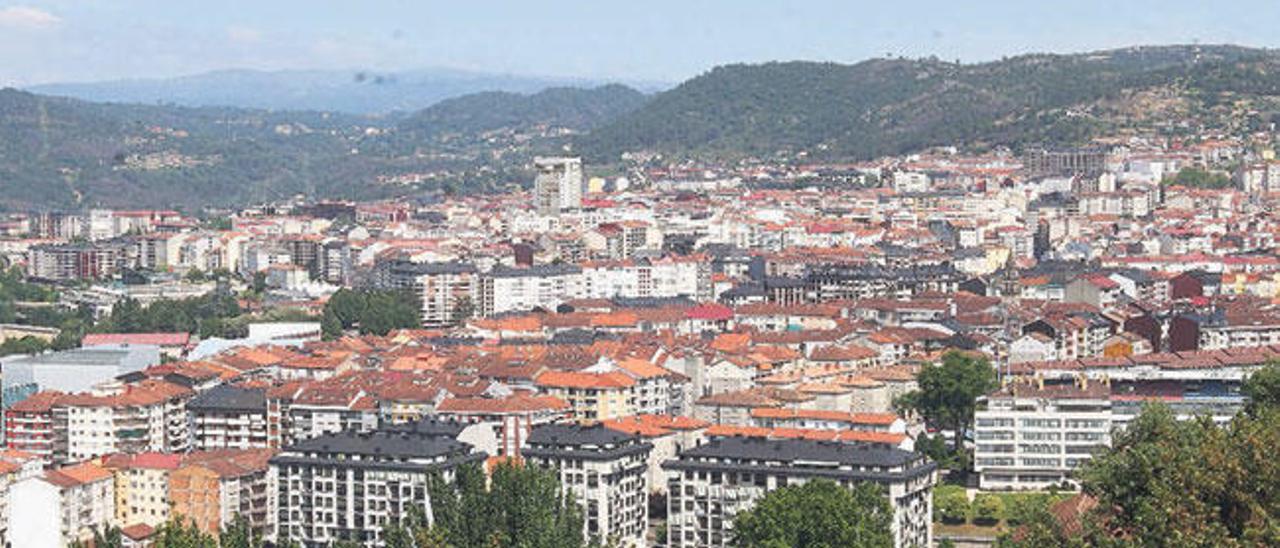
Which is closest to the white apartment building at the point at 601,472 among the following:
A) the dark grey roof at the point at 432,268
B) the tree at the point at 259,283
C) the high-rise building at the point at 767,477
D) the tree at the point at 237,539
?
the high-rise building at the point at 767,477

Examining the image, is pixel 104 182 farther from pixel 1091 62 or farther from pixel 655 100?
pixel 1091 62

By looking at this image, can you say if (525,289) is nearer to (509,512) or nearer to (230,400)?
(230,400)

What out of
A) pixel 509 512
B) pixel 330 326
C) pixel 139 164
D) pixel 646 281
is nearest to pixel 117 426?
pixel 509 512

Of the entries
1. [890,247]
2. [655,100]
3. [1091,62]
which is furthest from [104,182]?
[890,247]

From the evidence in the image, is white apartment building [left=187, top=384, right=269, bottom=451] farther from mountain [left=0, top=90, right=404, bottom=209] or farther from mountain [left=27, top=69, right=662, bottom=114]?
mountain [left=27, top=69, right=662, bottom=114]

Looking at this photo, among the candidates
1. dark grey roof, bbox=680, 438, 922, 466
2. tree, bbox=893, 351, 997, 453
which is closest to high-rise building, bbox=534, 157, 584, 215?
tree, bbox=893, 351, 997, 453
